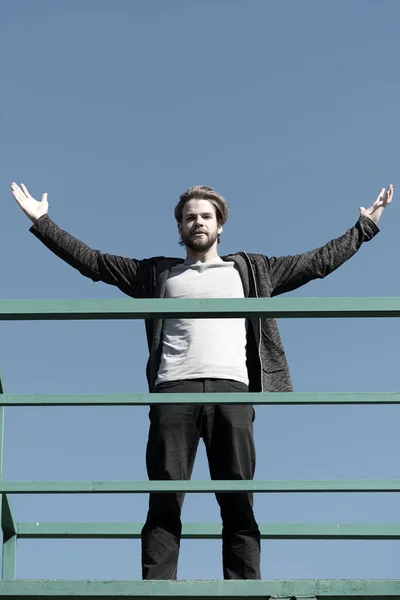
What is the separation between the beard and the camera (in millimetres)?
6355

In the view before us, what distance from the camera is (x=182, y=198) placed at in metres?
6.50

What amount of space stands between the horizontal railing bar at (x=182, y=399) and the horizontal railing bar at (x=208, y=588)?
2.42 feet

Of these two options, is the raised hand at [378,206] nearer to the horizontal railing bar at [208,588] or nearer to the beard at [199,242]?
the beard at [199,242]

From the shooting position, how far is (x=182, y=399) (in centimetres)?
542

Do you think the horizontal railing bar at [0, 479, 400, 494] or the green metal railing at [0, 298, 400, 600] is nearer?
the green metal railing at [0, 298, 400, 600]

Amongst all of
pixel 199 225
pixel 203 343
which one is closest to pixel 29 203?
pixel 199 225

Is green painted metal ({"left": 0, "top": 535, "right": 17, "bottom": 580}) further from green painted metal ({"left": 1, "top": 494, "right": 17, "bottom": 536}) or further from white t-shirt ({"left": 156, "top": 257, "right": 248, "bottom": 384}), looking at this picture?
white t-shirt ({"left": 156, "top": 257, "right": 248, "bottom": 384})

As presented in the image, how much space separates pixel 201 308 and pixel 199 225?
45.9 inches

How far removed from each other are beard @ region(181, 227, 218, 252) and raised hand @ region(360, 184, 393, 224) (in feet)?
2.99

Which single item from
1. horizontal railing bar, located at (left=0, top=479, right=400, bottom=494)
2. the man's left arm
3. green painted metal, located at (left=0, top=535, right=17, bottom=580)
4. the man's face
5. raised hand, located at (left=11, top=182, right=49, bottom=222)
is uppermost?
raised hand, located at (left=11, top=182, right=49, bottom=222)

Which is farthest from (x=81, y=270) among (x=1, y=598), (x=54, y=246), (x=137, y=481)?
(x=1, y=598)

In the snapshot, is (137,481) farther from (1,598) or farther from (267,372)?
(267,372)

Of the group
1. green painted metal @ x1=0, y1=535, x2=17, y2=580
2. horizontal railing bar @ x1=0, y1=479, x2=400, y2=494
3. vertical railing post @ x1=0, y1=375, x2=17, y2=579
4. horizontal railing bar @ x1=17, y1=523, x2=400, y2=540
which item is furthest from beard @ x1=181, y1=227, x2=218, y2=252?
green painted metal @ x1=0, y1=535, x2=17, y2=580

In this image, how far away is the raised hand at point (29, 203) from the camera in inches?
263
